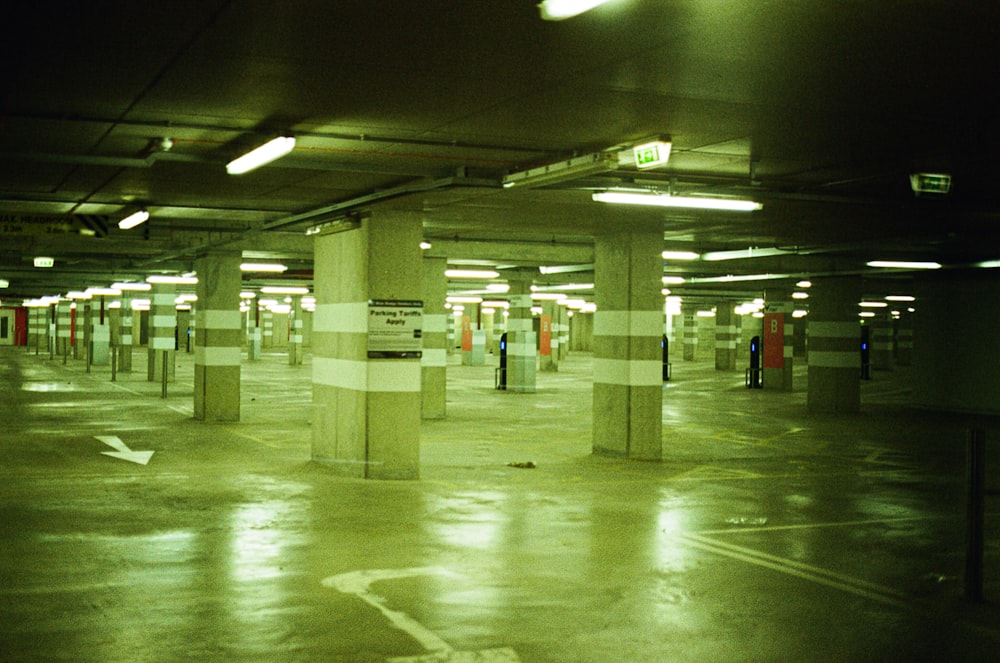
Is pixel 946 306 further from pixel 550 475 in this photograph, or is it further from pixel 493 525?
pixel 493 525

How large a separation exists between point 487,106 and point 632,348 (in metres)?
8.66

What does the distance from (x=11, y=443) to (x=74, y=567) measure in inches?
403

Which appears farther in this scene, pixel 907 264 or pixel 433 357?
pixel 907 264

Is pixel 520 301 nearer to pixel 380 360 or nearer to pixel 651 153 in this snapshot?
pixel 380 360

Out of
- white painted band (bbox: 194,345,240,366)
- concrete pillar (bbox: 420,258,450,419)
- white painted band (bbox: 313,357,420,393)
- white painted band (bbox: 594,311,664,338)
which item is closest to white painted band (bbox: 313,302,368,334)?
white painted band (bbox: 313,357,420,393)

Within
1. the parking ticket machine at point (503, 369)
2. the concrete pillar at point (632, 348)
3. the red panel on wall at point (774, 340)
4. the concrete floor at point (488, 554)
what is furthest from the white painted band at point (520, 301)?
the concrete pillar at point (632, 348)

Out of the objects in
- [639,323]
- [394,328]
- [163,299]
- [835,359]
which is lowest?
[835,359]

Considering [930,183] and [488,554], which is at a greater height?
[930,183]

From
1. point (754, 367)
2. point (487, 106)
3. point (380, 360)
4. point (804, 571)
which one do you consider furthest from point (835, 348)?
point (487, 106)

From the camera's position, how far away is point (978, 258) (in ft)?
81.9

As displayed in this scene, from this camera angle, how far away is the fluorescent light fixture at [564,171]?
33.6ft

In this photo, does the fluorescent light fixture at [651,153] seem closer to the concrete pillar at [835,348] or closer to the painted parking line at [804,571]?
the painted parking line at [804,571]

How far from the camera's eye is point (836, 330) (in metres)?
28.4

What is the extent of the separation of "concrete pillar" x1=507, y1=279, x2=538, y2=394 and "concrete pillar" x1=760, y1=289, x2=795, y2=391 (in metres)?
9.92
